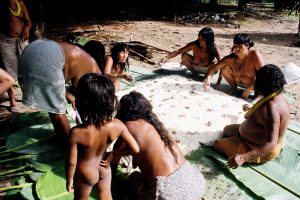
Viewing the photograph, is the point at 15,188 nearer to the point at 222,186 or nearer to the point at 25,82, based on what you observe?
the point at 25,82

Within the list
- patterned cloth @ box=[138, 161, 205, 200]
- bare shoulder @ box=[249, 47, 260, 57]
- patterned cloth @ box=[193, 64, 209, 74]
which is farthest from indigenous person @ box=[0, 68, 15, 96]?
patterned cloth @ box=[193, 64, 209, 74]

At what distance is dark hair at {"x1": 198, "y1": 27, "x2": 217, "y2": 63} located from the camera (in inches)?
185

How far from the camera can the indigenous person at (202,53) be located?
4.77 meters

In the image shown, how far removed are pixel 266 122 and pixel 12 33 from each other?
11.2 feet

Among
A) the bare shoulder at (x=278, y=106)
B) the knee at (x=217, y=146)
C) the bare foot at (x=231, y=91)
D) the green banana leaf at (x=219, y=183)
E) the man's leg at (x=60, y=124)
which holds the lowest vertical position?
the green banana leaf at (x=219, y=183)

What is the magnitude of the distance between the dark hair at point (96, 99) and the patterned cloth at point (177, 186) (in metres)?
0.66

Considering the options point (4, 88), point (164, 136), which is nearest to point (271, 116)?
point (164, 136)

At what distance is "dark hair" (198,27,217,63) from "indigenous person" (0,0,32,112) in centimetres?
256

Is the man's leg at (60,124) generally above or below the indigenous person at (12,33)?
below

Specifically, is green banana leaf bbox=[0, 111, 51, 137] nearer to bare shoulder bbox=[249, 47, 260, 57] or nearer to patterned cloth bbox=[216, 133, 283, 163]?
patterned cloth bbox=[216, 133, 283, 163]

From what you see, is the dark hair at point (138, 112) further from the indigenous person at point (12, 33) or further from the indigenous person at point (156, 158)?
the indigenous person at point (12, 33)

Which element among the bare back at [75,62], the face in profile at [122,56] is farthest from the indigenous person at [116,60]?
the bare back at [75,62]

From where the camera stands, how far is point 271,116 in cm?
258

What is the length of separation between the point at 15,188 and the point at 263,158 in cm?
227
